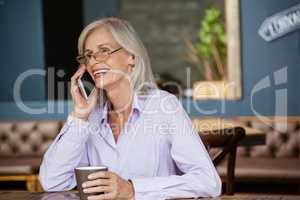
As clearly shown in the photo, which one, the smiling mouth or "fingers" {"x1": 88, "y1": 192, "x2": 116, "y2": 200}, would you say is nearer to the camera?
"fingers" {"x1": 88, "y1": 192, "x2": 116, "y2": 200}

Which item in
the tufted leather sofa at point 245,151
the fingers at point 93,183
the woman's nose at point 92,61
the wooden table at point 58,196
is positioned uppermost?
the woman's nose at point 92,61

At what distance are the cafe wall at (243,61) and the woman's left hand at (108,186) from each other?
3.81 m

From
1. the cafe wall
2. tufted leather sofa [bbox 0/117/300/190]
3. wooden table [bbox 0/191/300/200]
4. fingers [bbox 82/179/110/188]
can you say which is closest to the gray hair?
wooden table [bbox 0/191/300/200]

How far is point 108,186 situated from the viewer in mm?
1440

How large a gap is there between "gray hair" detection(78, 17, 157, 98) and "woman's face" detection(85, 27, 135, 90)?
0.02m

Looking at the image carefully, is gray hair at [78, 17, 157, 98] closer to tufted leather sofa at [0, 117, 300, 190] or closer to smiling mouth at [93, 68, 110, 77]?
smiling mouth at [93, 68, 110, 77]

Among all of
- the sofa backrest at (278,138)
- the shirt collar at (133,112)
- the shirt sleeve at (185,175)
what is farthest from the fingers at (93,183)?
the sofa backrest at (278,138)

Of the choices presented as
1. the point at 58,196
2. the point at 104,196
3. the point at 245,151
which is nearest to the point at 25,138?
the point at 245,151

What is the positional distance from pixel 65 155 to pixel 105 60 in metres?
0.30

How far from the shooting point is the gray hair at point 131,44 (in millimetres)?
1823

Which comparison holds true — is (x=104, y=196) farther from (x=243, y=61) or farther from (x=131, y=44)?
(x=243, y=61)

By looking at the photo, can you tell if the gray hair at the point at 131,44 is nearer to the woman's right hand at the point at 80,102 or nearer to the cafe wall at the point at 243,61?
the woman's right hand at the point at 80,102

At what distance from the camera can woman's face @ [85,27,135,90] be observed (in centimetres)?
179

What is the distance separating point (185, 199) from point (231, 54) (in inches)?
153
